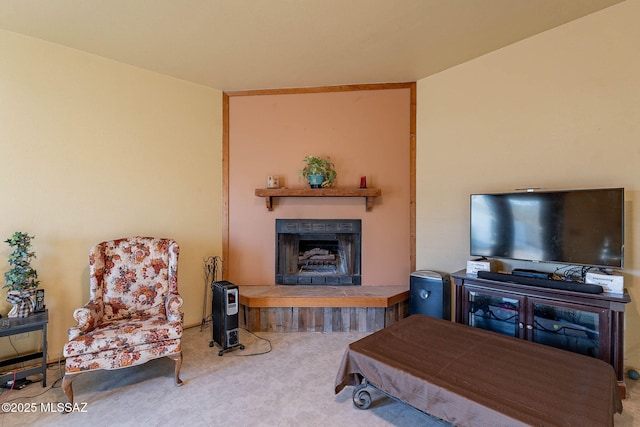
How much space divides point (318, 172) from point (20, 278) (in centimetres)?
286

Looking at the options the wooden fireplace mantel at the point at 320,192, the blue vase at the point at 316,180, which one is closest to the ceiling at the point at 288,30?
the blue vase at the point at 316,180

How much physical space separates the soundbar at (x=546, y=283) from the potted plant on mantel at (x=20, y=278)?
3.76 meters

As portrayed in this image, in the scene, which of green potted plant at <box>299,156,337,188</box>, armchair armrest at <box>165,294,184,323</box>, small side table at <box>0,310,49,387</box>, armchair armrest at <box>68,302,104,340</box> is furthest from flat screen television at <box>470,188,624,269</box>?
small side table at <box>0,310,49,387</box>

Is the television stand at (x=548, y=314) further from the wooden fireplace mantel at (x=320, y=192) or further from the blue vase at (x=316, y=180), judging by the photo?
the blue vase at (x=316, y=180)

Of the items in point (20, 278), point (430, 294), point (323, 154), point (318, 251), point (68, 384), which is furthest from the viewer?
point (318, 251)

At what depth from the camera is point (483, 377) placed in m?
1.69

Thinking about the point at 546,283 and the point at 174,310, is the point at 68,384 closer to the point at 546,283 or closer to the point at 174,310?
the point at 174,310

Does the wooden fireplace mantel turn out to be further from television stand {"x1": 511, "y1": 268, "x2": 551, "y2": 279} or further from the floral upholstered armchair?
television stand {"x1": 511, "y1": 268, "x2": 551, "y2": 279}

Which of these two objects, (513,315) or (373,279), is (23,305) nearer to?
(373,279)

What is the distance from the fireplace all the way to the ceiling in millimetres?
1796

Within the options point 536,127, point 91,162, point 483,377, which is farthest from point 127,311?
point 536,127

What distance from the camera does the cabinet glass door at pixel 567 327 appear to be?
2146mm

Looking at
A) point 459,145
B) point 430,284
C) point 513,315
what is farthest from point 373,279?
point 459,145

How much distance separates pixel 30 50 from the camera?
8.60 feet
